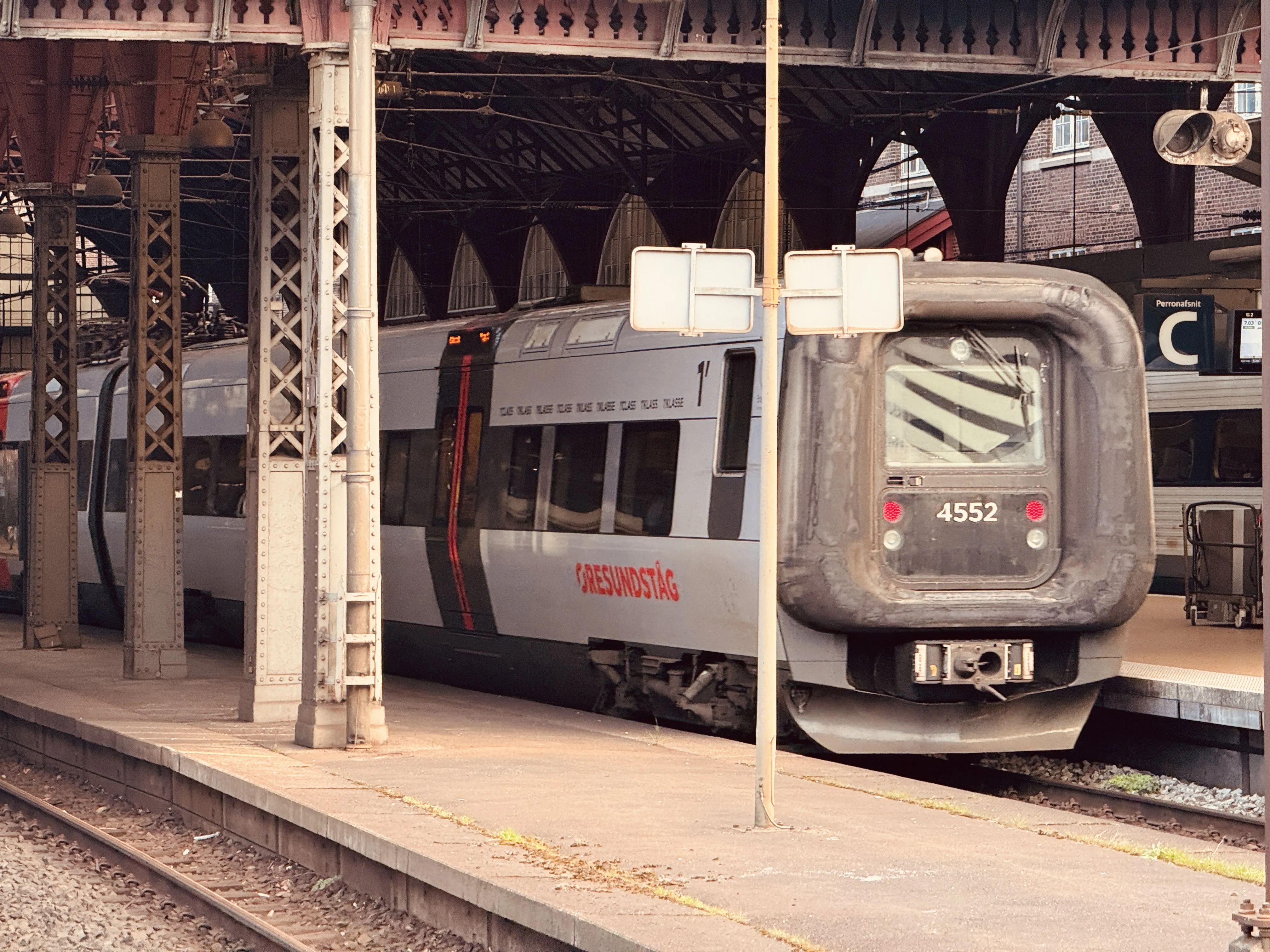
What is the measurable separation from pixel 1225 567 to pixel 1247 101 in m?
21.5

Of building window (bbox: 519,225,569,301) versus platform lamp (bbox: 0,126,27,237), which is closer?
platform lamp (bbox: 0,126,27,237)

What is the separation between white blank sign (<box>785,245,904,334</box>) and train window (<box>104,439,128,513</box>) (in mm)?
15463

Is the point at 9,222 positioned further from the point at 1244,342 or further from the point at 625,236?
the point at 625,236

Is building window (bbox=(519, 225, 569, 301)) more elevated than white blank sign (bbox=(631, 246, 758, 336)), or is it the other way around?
building window (bbox=(519, 225, 569, 301))

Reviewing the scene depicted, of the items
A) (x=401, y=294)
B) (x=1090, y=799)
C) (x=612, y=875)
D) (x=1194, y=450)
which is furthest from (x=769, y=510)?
(x=401, y=294)

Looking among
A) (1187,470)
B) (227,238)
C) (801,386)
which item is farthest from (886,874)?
(227,238)

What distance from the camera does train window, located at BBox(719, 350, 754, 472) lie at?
12.4 metres

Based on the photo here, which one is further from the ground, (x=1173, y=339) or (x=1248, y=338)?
(x=1173, y=339)

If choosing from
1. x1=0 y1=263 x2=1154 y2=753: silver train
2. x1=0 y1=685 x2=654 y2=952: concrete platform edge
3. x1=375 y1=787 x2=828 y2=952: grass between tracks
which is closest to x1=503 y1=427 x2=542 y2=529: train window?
x1=0 y1=263 x2=1154 y2=753: silver train

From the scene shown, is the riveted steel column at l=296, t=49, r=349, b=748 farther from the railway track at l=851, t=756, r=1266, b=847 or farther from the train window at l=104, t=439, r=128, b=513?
the train window at l=104, t=439, r=128, b=513

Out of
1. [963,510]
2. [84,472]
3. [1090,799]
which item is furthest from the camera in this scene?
[84,472]

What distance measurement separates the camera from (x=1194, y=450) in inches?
900

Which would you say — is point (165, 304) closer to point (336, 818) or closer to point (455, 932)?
point (336, 818)

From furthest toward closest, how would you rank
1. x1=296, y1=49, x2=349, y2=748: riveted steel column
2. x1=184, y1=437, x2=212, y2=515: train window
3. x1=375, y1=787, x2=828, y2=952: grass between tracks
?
1. x1=184, y1=437, x2=212, y2=515: train window
2. x1=296, y1=49, x2=349, y2=748: riveted steel column
3. x1=375, y1=787, x2=828, y2=952: grass between tracks
